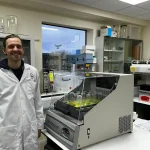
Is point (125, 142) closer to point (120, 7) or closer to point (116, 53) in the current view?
point (120, 7)

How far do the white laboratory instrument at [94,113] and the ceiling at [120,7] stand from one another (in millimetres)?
A: 1750

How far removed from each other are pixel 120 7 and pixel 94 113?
255cm

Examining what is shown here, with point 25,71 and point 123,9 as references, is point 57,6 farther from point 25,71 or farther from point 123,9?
point 25,71

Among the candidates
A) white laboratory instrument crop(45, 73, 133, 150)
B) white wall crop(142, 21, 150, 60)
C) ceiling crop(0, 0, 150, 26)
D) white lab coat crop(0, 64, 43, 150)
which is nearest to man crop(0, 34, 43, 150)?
white lab coat crop(0, 64, 43, 150)

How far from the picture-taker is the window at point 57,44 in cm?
344

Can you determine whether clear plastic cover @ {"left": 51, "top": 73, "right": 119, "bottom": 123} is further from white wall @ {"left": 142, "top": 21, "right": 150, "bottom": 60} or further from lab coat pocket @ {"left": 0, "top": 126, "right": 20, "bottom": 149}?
white wall @ {"left": 142, "top": 21, "right": 150, "bottom": 60}

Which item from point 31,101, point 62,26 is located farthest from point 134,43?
point 31,101

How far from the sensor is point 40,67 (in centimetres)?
316

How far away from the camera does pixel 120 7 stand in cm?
321

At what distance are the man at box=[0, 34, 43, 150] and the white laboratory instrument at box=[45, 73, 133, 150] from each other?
0.20 meters

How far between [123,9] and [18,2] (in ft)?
6.54

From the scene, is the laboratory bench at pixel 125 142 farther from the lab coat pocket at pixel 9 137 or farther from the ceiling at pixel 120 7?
the ceiling at pixel 120 7

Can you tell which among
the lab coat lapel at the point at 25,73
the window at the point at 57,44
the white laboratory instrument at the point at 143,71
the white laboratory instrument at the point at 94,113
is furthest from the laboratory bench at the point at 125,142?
the window at the point at 57,44

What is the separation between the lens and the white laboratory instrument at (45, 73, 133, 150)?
1341 millimetres
